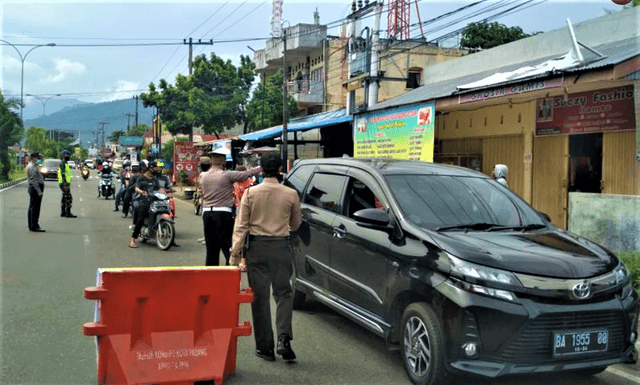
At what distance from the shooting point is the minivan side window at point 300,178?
6582 mm

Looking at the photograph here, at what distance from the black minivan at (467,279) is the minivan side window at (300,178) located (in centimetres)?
97

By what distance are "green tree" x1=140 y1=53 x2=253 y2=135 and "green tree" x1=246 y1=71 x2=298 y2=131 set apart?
1.15 meters

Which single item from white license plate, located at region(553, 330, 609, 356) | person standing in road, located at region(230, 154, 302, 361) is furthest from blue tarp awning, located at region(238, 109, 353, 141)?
white license plate, located at region(553, 330, 609, 356)

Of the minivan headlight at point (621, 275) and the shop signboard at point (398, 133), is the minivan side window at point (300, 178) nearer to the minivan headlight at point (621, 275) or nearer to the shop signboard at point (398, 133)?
the minivan headlight at point (621, 275)

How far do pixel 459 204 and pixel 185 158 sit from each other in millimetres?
29633

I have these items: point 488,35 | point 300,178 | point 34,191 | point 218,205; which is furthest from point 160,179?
point 488,35

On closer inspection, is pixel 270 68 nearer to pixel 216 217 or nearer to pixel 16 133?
pixel 16 133

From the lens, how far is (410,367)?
4.35 m

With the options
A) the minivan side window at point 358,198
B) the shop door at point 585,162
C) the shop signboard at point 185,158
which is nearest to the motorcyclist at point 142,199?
the minivan side window at point 358,198

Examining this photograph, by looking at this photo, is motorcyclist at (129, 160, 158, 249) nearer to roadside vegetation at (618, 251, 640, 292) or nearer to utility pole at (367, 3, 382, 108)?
roadside vegetation at (618, 251, 640, 292)

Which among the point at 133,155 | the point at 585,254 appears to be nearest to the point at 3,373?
the point at 585,254

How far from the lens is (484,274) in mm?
3875

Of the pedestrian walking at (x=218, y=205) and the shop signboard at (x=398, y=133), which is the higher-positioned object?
the shop signboard at (x=398, y=133)

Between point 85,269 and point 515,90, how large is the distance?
303 inches
